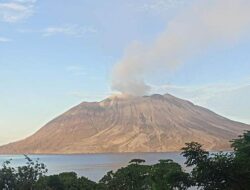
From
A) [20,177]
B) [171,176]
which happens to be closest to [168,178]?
[171,176]

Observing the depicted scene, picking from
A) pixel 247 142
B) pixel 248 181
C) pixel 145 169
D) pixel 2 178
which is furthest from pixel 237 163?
pixel 2 178

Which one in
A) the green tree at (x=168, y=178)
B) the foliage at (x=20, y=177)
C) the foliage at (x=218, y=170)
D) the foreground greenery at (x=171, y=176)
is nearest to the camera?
the foliage at (x=218, y=170)

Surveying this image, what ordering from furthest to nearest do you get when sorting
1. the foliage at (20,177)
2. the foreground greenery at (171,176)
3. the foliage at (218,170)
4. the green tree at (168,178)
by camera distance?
the foliage at (20,177) < the green tree at (168,178) < the foreground greenery at (171,176) < the foliage at (218,170)

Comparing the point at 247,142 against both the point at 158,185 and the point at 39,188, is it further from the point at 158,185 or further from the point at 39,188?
the point at 39,188

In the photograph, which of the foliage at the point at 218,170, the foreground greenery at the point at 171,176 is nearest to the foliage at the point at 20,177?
the foreground greenery at the point at 171,176

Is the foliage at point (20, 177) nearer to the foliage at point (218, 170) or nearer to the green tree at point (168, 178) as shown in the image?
the green tree at point (168, 178)

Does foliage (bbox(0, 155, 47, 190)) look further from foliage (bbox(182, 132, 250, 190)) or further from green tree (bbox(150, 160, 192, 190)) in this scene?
foliage (bbox(182, 132, 250, 190))

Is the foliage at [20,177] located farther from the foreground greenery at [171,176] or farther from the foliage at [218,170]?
the foliage at [218,170]

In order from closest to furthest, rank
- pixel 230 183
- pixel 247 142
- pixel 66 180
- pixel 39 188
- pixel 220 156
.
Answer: pixel 230 183 < pixel 220 156 < pixel 247 142 < pixel 39 188 < pixel 66 180

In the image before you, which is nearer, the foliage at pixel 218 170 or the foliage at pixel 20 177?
the foliage at pixel 218 170
